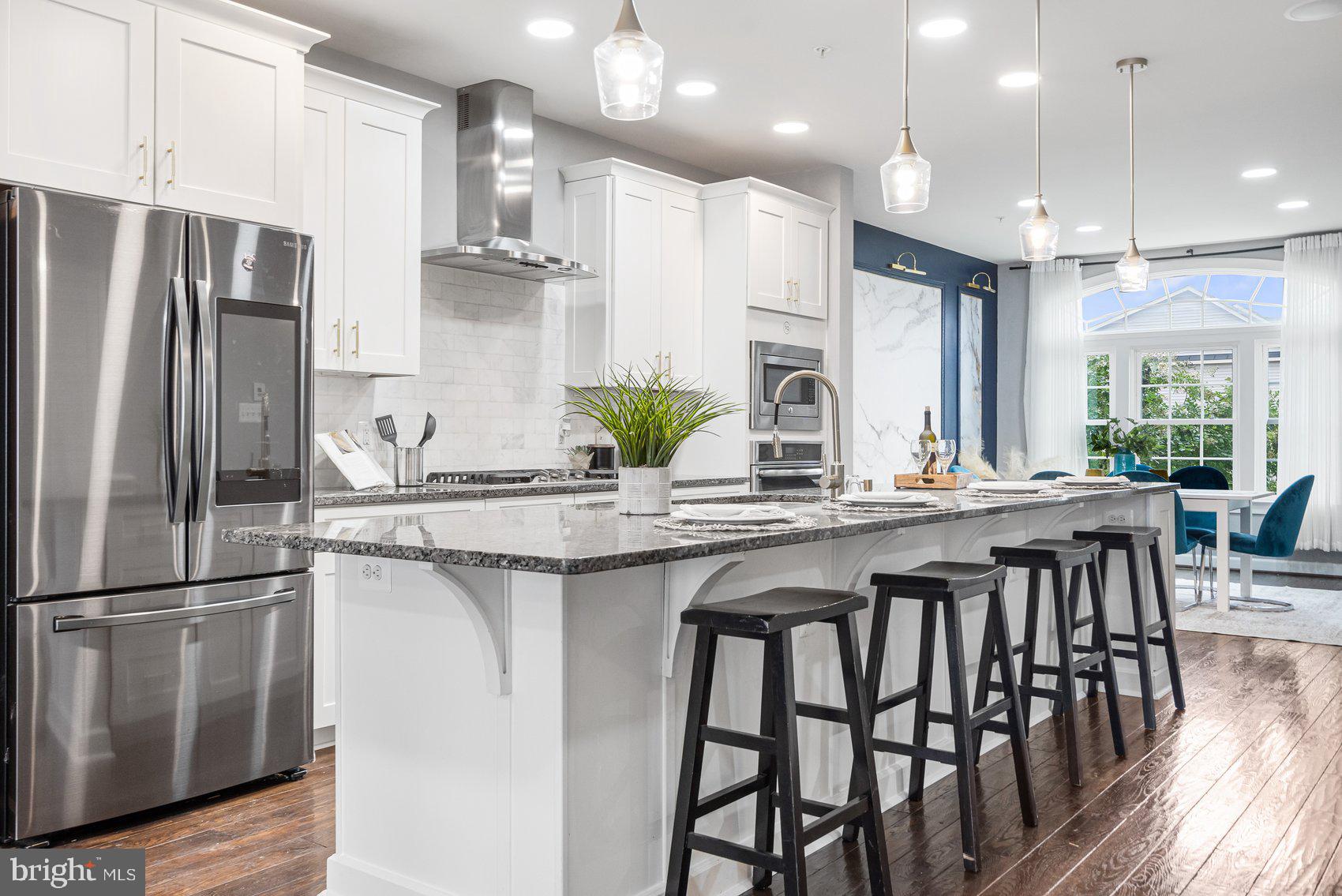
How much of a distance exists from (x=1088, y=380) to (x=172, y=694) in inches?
326

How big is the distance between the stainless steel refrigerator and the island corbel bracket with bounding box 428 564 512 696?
1365mm

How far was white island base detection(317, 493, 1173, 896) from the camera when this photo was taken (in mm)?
1903

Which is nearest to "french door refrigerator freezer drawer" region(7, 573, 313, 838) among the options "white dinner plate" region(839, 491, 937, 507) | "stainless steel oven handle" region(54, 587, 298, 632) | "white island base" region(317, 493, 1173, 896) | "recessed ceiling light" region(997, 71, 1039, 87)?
"stainless steel oven handle" region(54, 587, 298, 632)

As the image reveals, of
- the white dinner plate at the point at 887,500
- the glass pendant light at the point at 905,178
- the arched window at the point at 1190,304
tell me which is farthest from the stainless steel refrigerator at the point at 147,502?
the arched window at the point at 1190,304

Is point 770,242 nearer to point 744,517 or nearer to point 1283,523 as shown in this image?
point 744,517

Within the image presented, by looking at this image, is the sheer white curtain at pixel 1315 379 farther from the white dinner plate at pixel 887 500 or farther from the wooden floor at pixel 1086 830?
the white dinner plate at pixel 887 500

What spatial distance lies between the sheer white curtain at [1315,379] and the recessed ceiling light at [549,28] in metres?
6.55

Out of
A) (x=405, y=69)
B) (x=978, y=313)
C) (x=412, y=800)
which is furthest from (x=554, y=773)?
(x=978, y=313)

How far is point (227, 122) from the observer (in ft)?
10.4

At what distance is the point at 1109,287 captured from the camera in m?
8.97

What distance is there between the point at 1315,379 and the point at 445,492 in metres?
7.13

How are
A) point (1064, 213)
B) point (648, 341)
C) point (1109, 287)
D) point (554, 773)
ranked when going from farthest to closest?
point (1109, 287) → point (1064, 213) → point (648, 341) → point (554, 773)

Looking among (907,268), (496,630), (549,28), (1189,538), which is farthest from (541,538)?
(907,268)

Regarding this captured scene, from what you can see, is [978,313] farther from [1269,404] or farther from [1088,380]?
[1269,404]
